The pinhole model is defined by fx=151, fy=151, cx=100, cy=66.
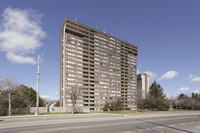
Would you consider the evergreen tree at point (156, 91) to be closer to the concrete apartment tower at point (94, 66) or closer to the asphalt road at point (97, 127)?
the concrete apartment tower at point (94, 66)

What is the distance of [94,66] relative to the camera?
311 ft

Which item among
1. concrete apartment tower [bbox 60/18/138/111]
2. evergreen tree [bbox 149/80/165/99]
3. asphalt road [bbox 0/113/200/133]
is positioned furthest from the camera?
concrete apartment tower [bbox 60/18/138/111]

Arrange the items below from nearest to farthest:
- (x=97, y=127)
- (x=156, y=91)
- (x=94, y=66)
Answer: (x=97, y=127), (x=156, y=91), (x=94, y=66)

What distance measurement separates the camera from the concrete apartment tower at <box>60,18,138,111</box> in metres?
82.1

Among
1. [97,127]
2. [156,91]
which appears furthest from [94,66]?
[97,127]

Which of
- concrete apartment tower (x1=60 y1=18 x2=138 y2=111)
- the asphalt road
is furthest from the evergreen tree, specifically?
the asphalt road

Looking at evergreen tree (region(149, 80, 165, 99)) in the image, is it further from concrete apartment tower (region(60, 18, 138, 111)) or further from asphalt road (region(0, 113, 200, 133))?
asphalt road (region(0, 113, 200, 133))

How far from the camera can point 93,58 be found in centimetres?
9625

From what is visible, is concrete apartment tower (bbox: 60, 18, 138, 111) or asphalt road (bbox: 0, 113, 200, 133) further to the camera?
concrete apartment tower (bbox: 60, 18, 138, 111)

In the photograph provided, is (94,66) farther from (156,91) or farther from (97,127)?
(97,127)

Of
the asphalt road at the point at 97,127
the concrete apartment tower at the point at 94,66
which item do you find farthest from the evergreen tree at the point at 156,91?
the asphalt road at the point at 97,127

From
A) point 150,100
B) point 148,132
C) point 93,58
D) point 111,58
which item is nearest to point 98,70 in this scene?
point 93,58

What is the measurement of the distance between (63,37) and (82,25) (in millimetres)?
15179

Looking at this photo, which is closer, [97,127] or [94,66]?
[97,127]
